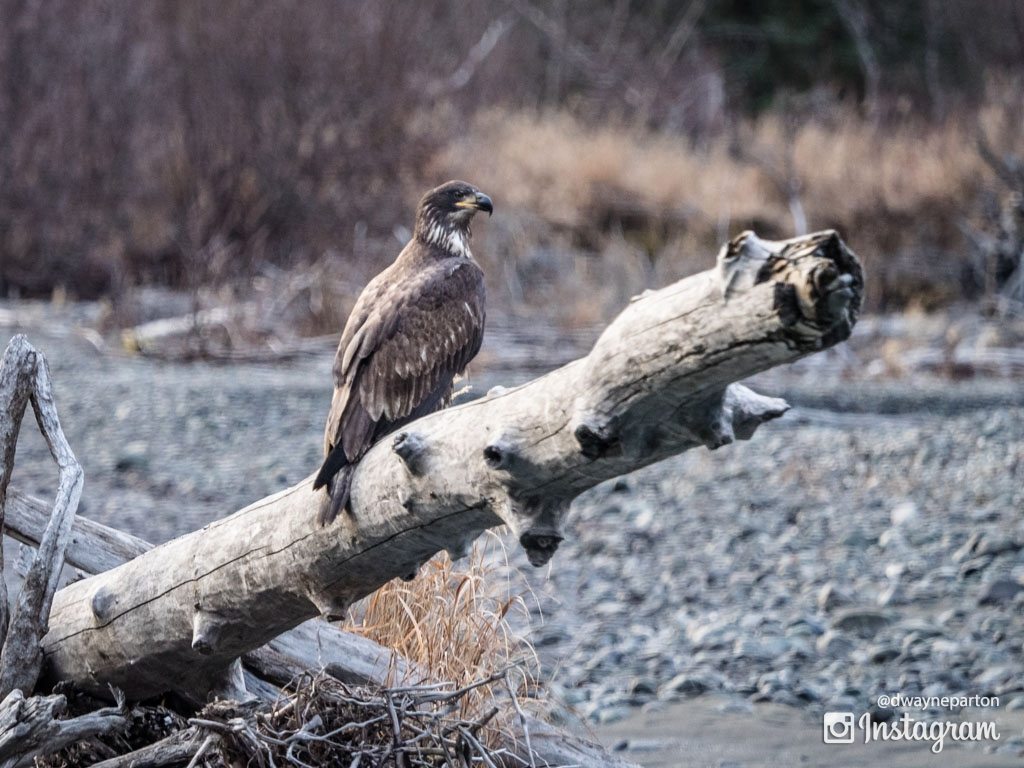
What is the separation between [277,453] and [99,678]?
5424mm

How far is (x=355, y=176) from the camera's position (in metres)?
15.8

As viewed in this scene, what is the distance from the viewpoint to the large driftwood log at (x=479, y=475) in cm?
228

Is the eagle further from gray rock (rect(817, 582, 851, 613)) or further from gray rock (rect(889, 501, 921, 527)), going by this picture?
gray rock (rect(889, 501, 921, 527))

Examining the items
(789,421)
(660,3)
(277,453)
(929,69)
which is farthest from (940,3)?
(277,453)

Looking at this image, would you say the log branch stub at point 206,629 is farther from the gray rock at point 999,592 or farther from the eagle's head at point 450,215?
the gray rock at point 999,592

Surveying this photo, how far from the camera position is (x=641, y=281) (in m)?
14.2

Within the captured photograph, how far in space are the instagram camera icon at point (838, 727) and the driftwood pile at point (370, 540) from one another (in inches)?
57.8

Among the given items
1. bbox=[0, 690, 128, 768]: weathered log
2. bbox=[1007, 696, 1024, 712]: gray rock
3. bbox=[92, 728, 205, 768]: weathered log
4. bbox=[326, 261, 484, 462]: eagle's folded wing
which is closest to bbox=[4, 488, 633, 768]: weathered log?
bbox=[92, 728, 205, 768]: weathered log

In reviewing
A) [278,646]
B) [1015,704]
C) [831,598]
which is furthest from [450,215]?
[831,598]

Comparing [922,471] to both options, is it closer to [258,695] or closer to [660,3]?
[258,695]

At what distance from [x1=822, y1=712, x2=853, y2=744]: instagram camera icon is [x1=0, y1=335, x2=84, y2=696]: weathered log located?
2.78 m

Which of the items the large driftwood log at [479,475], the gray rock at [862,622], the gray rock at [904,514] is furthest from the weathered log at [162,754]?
the gray rock at [904,514]

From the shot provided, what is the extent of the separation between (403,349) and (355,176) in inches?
478

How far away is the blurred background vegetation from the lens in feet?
49.2
